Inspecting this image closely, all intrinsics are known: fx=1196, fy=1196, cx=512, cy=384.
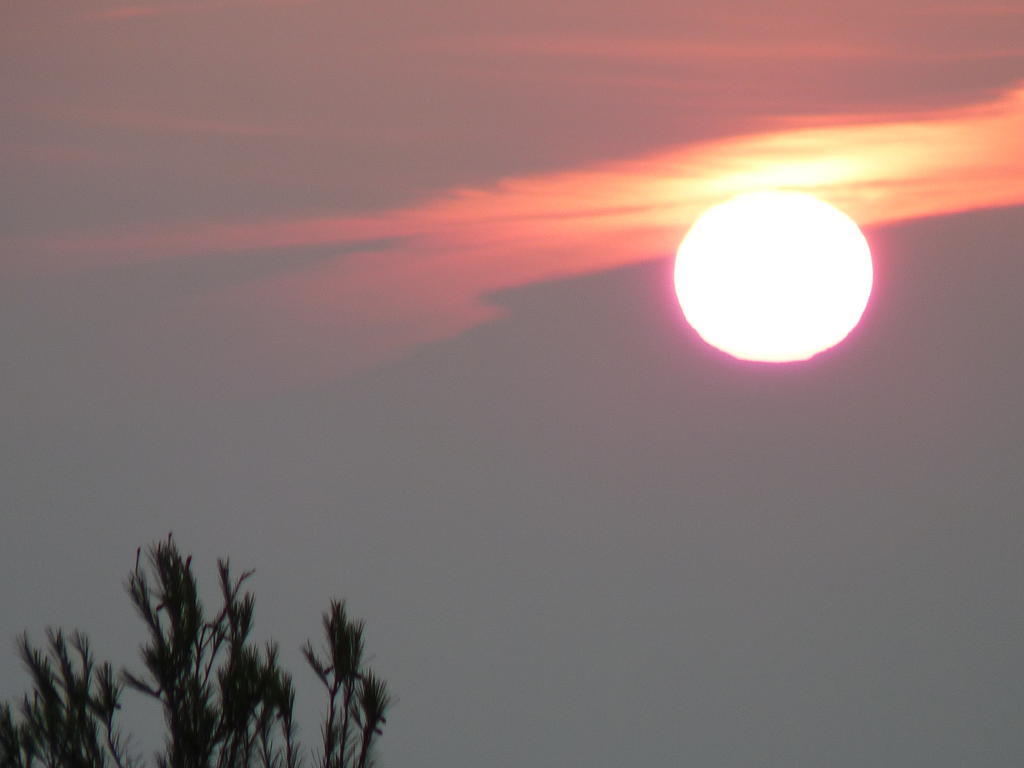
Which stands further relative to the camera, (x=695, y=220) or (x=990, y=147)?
(x=695, y=220)

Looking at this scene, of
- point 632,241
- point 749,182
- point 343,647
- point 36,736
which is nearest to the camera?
point 36,736

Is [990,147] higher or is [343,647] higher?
[990,147]

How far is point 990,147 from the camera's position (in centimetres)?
1047

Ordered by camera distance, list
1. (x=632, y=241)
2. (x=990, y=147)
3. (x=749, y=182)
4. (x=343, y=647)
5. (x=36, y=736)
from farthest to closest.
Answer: (x=632, y=241) < (x=749, y=182) < (x=990, y=147) < (x=343, y=647) < (x=36, y=736)

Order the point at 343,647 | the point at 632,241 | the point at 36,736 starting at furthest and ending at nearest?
the point at 632,241, the point at 343,647, the point at 36,736

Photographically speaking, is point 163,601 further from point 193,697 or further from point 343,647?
point 343,647

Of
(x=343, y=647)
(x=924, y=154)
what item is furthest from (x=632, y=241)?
(x=343, y=647)

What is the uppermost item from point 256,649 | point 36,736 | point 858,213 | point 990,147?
point 858,213

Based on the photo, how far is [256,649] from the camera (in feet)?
13.3

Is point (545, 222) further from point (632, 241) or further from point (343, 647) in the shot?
point (343, 647)

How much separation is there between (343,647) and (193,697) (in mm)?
499

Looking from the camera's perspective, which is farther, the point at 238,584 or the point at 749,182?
the point at 749,182

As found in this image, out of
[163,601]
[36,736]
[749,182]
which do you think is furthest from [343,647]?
[749,182]

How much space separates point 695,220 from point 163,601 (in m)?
9.60
